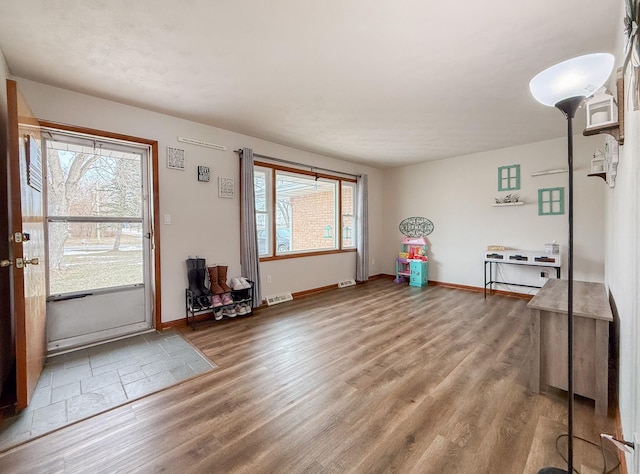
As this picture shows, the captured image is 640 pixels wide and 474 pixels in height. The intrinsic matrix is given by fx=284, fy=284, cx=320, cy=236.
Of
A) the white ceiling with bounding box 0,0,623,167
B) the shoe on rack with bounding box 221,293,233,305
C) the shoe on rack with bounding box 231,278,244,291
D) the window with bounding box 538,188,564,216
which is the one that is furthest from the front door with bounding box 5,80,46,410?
the window with bounding box 538,188,564,216

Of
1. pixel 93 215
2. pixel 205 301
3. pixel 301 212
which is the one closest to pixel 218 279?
pixel 205 301

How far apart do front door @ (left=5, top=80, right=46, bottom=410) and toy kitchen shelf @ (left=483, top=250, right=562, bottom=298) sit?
5.23 meters

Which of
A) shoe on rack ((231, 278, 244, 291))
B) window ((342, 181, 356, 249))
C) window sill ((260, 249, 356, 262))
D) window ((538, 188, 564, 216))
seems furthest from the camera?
window ((342, 181, 356, 249))

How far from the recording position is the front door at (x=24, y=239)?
1759mm

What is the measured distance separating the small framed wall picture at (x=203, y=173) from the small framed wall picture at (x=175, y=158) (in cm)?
21

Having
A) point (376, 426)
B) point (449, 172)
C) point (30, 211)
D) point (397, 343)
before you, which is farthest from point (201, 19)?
point (449, 172)

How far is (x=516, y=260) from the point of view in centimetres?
426

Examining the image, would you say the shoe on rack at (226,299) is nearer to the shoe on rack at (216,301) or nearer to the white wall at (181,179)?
the shoe on rack at (216,301)

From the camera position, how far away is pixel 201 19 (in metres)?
1.77

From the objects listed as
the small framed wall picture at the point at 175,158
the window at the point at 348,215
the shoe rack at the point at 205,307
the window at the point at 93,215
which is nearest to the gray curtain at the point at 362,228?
the window at the point at 348,215

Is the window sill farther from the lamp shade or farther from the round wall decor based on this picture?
the lamp shade

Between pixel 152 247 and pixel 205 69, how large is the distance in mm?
2019

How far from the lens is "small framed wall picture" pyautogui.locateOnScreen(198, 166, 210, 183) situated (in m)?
3.54

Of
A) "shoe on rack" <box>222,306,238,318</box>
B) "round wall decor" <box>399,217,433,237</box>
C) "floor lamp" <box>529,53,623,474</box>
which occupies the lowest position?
"shoe on rack" <box>222,306,238,318</box>
